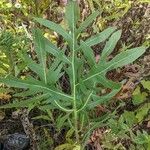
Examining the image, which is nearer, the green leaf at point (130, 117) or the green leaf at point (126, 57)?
the green leaf at point (126, 57)

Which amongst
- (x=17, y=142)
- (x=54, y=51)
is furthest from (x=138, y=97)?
(x=54, y=51)

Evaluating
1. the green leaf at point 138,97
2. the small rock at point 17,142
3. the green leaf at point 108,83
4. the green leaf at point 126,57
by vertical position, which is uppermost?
the green leaf at point 126,57

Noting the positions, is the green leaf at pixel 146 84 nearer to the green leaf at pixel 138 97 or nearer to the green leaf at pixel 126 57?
the green leaf at pixel 138 97

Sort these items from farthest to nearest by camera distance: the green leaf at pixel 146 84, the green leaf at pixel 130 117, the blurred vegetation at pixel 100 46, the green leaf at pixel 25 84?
the green leaf at pixel 146 84, the green leaf at pixel 130 117, the blurred vegetation at pixel 100 46, the green leaf at pixel 25 84

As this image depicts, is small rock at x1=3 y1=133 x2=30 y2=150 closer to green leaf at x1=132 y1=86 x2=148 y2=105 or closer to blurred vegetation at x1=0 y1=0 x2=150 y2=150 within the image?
blurred vegetation at x1=0 y1=0 x2=150 y2=150

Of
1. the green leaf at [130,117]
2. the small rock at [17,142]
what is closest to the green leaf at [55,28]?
the green leaf at [130,117]

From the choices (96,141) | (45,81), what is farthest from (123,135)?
(45,81)

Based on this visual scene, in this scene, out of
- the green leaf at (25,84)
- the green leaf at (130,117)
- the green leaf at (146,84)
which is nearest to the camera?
the green leaf at (25,84)

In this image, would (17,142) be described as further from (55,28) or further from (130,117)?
(55,28)

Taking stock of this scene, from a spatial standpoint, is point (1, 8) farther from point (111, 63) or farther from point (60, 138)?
point (111, 63)
